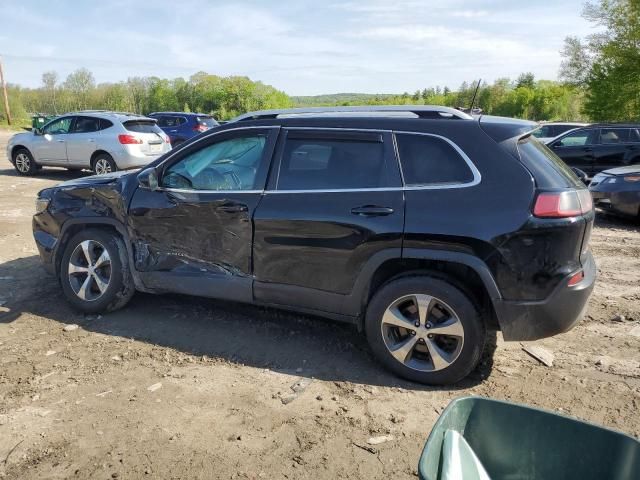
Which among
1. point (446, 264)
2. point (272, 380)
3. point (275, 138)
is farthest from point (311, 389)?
point (275, 138)

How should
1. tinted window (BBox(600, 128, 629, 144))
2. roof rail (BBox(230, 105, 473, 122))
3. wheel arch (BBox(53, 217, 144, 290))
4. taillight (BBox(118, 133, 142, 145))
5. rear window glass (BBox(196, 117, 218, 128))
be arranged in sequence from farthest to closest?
rear window glass (BBox(196, 117, 218, 128)), taillight (BBox(118, 133, 142, 145)), tinted window (BBox(600, 128, 629, 144)), wheel arch (BBox(53, 217, 144, 290)), roof rail (BBox(230, 105, 473, 122))

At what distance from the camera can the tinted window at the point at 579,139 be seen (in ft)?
37.0

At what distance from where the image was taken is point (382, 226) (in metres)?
3.42

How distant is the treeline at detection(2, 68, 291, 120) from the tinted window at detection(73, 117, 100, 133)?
42.1 m

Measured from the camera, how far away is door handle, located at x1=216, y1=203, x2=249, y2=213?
388 cm

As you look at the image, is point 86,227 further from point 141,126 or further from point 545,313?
point 141,126

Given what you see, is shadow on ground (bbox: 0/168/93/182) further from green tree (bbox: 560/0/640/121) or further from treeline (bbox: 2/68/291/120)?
treeline (bbox: 2/68/291/120)

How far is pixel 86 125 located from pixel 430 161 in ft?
38.3

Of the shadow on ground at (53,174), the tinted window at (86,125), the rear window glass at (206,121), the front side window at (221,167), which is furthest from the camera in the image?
the rear window glass at (206,121)

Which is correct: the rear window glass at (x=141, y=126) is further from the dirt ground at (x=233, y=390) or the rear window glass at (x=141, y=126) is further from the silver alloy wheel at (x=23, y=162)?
the dirt ground at (x=233, y=390)

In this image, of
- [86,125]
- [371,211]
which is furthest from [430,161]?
[86,125]

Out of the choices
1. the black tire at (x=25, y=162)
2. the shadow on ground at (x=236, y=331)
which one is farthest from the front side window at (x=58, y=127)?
the shadow on ground at (x=236, y=331)

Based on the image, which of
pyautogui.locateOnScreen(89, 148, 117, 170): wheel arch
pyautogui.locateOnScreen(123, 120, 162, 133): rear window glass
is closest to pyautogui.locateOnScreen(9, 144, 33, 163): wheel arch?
pyautogui.locateOnScreen(89, 148, 117, 170): wheel arch

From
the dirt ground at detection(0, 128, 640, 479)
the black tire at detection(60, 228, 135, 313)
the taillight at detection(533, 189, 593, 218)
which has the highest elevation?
the taillight at detection(533, 189, 593, 218)
